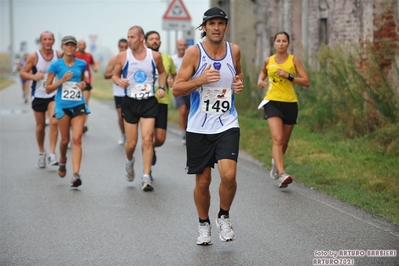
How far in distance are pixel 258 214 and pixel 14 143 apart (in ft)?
30.3

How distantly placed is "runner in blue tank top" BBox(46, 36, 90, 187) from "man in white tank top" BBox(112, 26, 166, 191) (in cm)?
60

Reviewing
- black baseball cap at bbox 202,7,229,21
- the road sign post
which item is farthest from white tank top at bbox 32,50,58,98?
the road sign post

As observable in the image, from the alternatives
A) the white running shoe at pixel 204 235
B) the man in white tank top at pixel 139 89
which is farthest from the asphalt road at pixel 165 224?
the man in white tank top at pixel 139 89

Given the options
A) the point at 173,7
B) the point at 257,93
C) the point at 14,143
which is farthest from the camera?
the point at 173,7

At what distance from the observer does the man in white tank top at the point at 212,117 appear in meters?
7.81

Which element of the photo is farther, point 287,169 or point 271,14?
point 271,14

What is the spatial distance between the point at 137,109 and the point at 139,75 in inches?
17.3

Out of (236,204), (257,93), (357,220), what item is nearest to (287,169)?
(236,204)

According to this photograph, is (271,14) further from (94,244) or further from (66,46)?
(94,244)

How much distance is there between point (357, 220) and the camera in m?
8.95

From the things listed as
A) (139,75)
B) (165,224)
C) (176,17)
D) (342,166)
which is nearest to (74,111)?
(139,75)

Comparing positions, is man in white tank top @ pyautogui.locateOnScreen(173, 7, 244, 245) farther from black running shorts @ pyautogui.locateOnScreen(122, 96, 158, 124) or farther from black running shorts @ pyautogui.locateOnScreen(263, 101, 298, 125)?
black running shorts @ pyautogui.locateOnScreen(122, 96, 158, 124)

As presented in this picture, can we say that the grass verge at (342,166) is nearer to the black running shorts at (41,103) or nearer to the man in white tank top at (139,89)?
the man in white tank top at (139,89)

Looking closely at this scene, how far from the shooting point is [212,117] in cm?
794
